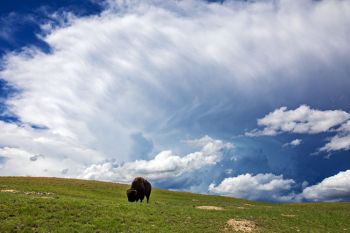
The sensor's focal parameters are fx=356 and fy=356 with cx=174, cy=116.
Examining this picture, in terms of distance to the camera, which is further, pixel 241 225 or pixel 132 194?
pixel 132 194

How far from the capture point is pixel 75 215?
96.1ft

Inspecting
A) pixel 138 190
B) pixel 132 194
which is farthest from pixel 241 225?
pixel 138 190

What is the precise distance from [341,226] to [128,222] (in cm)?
2447

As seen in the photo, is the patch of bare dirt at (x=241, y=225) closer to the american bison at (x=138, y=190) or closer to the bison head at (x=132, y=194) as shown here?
the bison head at (x=132, y=194)

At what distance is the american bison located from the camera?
4581 centimetres

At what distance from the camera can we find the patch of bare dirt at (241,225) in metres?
32.0

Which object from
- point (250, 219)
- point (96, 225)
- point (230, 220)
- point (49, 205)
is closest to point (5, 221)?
point (49, 205)

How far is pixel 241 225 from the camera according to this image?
109ft

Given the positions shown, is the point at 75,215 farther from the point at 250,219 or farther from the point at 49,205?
the point at 250,219

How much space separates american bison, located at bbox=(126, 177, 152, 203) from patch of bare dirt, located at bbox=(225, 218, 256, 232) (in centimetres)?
1521

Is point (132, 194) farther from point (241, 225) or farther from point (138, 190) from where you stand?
point (241, 225)

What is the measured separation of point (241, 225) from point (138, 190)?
18135 millimetres

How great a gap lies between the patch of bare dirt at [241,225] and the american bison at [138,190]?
49.9ft

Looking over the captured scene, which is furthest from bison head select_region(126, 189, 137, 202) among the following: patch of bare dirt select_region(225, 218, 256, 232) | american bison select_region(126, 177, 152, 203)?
patch of bare dirt select_region(225, 218, 256, 232)
